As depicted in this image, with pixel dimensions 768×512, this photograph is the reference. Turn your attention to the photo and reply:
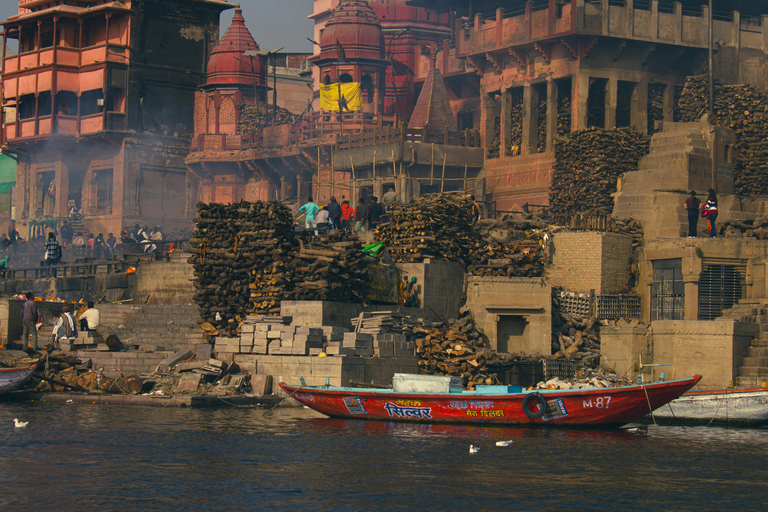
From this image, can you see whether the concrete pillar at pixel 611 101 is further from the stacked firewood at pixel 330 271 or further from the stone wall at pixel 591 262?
the stacked firewood at pixel 330 271

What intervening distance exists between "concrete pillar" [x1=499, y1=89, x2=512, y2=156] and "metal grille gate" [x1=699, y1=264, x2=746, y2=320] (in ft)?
49.0

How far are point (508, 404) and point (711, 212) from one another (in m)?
11.8

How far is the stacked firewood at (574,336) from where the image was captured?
28.7 m

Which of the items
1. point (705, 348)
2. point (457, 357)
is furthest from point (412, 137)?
point (705, 348)

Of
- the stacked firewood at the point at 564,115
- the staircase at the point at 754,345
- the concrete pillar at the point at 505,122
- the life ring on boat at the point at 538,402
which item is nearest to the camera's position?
the life ring on boat at the point at 538,402

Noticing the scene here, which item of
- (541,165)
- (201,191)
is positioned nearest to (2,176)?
(201,191)

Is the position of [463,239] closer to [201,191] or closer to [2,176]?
[201,191]

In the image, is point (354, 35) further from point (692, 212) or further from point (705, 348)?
point (705, 348)

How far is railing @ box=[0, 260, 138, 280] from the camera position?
35.4 m

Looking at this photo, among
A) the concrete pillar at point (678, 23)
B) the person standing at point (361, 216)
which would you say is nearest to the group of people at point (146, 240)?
the person standing at point (361, 216)

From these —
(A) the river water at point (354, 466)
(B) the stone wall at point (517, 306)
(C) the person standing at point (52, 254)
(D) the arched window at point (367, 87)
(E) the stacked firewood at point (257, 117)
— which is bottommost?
(A) the river water at point (354, 466)

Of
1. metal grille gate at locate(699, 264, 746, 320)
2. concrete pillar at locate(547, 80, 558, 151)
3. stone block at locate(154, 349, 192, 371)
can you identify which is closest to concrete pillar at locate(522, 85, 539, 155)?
concrete pillar at locate(547, 80, 558, 151)

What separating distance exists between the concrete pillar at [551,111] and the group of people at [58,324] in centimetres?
1962

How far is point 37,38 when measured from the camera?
55.6 m
